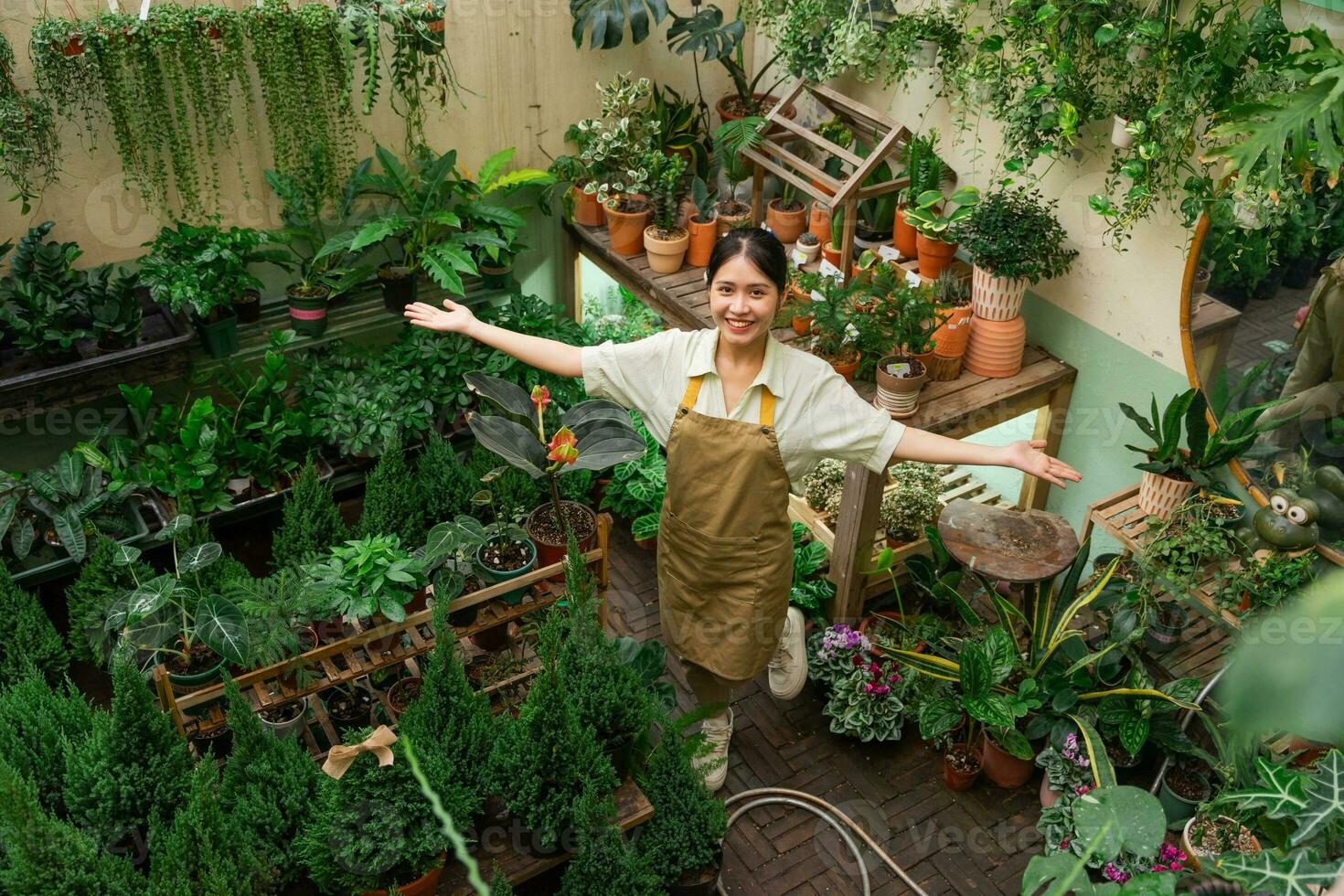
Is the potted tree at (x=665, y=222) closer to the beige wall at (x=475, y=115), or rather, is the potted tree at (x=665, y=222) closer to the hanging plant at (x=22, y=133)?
the beige wall at (x=475, y=115)

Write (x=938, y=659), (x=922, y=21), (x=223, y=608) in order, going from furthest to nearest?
(x=922, y=21) < (x=938, y=659) < (x=223, y=608)

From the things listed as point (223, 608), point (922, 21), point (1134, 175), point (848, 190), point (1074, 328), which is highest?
point (922, 21)

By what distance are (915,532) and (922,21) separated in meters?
2.08

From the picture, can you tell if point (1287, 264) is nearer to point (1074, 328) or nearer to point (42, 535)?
point (1074, 328)

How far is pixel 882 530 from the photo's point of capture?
4.76 meters

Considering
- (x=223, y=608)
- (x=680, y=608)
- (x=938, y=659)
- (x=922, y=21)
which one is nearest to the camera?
(x=223, y=608)

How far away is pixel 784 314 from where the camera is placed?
14.9 ft

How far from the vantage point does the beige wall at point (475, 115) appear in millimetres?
4559

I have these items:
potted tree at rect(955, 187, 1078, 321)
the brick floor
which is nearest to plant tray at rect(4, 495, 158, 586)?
the brick floor

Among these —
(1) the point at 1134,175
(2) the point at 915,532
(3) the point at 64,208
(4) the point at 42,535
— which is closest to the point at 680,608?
(2) the point at 915,532

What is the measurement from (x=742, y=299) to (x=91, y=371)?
2773 millimetres

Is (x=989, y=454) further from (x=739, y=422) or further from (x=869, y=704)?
(x=869, y=704)

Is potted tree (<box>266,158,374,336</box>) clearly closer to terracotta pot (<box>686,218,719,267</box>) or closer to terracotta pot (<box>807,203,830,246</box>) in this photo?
terracotta pot (<box>686,218,719,267</box>)

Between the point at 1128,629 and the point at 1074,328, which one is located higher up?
the point at 1074,328
